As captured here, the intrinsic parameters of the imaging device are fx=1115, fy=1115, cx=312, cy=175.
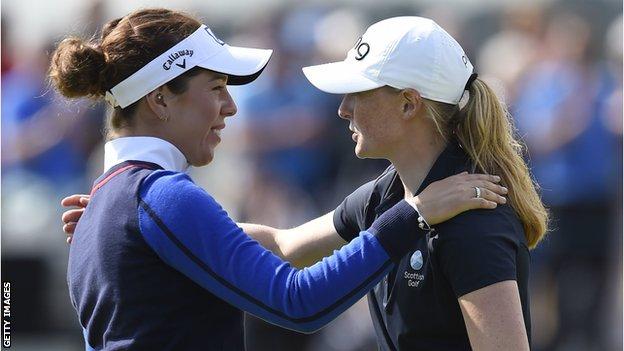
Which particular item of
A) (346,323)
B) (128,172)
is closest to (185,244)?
(128,172)

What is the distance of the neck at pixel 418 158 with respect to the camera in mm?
3127

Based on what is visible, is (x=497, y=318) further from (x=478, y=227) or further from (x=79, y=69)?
(x=79, y=69)

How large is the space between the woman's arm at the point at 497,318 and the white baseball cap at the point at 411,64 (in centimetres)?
60

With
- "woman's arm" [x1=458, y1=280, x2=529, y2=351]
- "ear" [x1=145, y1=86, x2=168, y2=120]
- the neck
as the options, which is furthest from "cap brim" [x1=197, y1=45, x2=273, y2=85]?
"woman's arm" [x1=458, y1=280, x2=529, y2=351]

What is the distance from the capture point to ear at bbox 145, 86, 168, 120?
2953 mm

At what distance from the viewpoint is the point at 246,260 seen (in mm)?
2701

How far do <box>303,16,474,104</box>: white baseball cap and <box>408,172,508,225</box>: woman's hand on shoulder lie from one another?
31cm

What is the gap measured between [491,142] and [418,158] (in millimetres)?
210

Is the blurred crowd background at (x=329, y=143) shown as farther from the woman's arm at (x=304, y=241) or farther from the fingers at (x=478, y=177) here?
A: the fingers at (x=478, y=177)

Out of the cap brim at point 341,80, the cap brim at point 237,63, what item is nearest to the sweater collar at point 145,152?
the cap brim at point 237,63

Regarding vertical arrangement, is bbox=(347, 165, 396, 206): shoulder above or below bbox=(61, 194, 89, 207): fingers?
below

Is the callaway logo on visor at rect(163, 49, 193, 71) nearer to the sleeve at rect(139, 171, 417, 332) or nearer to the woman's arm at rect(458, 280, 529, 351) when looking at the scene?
the sleeve at rect(139, 171, 417, 332)

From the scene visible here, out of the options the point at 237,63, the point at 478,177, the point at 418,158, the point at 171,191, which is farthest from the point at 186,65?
the point at 478,177

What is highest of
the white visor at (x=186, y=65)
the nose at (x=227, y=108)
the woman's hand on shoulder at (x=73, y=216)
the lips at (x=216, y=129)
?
the white visor at (x=186, y=65)
